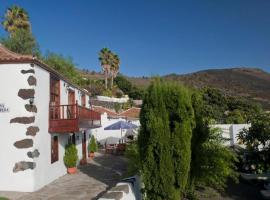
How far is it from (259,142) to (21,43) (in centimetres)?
2361

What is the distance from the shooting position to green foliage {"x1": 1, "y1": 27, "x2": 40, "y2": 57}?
29.3 metres

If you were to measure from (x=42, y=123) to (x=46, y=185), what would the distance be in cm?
252

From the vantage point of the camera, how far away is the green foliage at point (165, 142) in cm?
772

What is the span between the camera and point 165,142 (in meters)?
7.73

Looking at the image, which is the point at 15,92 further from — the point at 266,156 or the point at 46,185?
the point at 266,156

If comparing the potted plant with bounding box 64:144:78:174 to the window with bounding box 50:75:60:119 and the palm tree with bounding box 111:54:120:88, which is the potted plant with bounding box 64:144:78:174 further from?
the palm tree with bounding box 111:54:120:88

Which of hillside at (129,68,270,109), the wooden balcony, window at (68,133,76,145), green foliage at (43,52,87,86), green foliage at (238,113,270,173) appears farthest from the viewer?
hillside at (129,68,270,109)

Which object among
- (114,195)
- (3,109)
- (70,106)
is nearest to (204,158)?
(114,195)

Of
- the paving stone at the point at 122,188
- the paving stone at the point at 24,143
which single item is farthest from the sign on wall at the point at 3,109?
the paving stone at the point at 122,188

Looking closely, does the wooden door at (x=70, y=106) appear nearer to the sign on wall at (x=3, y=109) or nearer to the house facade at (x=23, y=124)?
the house facade at (x=23, y=124)

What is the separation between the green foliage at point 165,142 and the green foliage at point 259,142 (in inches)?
288

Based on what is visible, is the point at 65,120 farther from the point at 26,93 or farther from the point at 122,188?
the point at 122,188

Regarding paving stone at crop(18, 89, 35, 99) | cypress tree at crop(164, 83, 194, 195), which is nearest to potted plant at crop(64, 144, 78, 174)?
paving stone at crop(18, 89, 35, 99)

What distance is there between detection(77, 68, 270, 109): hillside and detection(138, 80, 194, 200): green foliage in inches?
1950
